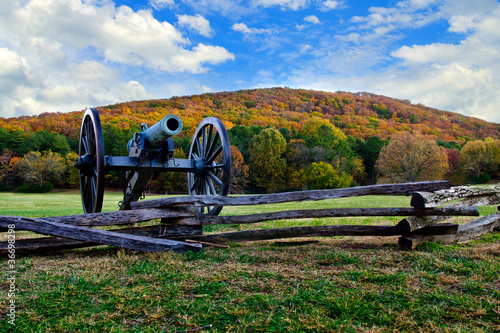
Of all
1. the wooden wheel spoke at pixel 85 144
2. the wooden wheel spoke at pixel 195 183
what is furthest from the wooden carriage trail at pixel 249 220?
the wooden wheel spoke at pixel 195 183

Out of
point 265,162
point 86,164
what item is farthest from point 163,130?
point 265,162

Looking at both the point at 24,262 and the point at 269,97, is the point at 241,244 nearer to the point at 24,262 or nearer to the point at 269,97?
the point at 24,262

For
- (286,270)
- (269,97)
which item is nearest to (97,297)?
(286,270)

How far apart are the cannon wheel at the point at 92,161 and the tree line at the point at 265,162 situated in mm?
32865

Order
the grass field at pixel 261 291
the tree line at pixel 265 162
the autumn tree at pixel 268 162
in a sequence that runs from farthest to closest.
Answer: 1. the autumn tree at pixel 268 162
2. the tree line at pixel 265 162
3. the grass field at pixel 261 291

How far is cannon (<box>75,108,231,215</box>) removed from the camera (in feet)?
20.7

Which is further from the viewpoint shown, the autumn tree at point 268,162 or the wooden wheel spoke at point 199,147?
the autumn tree at point 268,162

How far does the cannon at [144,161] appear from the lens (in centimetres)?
630

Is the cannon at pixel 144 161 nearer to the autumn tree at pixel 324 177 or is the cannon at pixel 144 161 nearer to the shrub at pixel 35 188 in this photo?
the autumn tree at pixel 324 177

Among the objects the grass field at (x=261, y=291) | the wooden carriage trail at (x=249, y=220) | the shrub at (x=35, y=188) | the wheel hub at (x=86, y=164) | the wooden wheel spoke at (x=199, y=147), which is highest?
the wooden wheel spoke at (x=199, y=147)

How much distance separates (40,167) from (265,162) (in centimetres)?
3255

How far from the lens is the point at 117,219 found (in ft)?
15.0

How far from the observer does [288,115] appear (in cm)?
8100

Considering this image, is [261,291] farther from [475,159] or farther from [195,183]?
[475,159]
